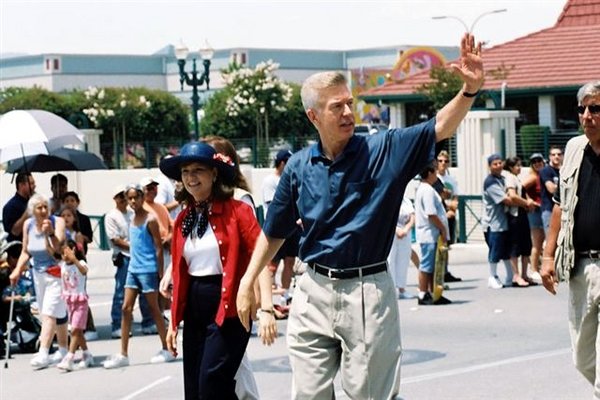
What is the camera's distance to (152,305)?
1323 cm

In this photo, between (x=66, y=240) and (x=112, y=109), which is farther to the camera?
(x=112, y=109)

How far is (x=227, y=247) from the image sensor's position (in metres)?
8.46

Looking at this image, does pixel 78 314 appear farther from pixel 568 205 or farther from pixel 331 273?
pixel 331 273

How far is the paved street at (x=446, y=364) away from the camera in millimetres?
11008

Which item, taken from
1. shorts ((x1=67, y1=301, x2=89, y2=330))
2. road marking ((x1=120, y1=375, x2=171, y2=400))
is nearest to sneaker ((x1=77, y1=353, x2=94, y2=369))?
shorts ((x1=67, y1=301, x2=89, y2=330))

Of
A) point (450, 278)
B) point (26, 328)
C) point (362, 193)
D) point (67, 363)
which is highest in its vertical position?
point (362, 193)

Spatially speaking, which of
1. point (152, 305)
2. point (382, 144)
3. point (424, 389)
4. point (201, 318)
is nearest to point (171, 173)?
point (201, 318)

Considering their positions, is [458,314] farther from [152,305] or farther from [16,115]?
[16,115]

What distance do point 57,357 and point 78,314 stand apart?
0.55m

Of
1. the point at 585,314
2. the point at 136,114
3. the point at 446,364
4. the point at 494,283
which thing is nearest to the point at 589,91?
the point at 585,314

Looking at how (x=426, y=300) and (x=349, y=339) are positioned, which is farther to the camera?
(x=426, y=300)

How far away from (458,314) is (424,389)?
16.2 ft

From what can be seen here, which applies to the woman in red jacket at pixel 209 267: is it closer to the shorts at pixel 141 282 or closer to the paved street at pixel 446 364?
the paved street at pixel 446 364

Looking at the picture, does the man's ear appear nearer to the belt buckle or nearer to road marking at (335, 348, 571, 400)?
the belt buckle
